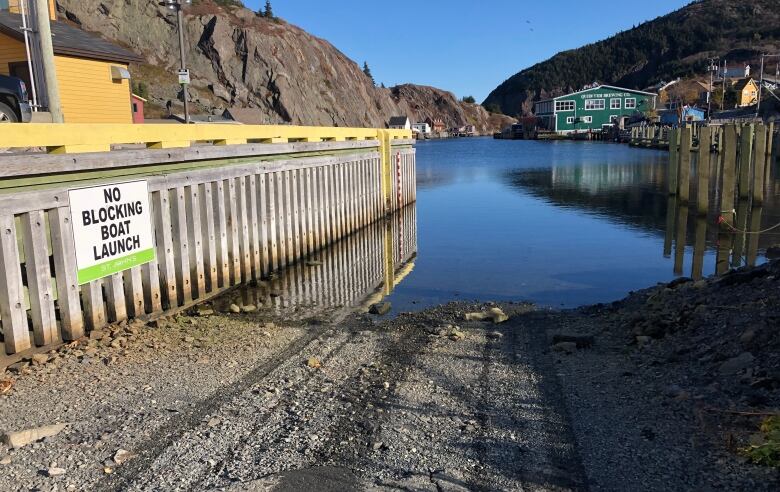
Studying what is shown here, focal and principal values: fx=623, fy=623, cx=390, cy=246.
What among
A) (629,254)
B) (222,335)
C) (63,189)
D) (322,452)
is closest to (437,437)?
(322,452)

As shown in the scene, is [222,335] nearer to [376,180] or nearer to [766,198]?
[376,180]

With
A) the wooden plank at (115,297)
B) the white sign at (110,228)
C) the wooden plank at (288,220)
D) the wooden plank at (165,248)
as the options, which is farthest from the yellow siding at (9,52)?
the wooden plank at (115,297)

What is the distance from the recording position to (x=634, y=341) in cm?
782

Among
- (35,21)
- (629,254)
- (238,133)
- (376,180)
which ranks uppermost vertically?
(35,21)

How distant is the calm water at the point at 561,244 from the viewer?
13.3 metres

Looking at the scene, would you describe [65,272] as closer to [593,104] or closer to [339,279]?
[339,279]

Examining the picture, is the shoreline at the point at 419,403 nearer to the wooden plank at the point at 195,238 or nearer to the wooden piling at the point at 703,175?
the wooden plank at the point at 195,238

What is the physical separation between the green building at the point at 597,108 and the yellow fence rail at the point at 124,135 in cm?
12787

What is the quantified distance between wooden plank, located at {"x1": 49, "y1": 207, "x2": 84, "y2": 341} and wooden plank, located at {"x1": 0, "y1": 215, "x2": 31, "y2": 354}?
0.56 meters

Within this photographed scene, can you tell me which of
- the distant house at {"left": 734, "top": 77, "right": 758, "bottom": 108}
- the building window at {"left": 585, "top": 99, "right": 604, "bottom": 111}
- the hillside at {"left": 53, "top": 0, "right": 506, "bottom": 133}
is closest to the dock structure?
the hillside at {"left": 53, "top": 0, "right": 506, "bottom": 133}

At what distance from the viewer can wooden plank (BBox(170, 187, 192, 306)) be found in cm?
1009

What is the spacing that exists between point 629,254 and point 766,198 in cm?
1394

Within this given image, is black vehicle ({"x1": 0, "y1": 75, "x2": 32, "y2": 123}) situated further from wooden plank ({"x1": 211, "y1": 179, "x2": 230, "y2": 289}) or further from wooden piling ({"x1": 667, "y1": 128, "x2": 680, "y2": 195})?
wooden piling ({"x1": 667, "y1": 128, "x2": 680, "y2": 195})

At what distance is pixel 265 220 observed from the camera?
13.5 meters
